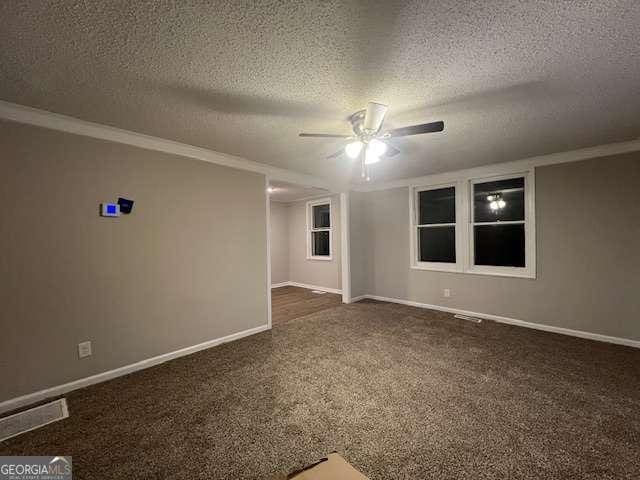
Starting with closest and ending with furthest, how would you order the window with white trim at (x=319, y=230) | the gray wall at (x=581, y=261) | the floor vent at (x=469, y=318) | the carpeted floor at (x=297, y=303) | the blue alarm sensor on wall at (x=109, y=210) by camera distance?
the blue alarm sensor on wall at (x=109, y=210) < the gray wall at (x=581, y=261) < the floor vent at (x=469, y=318) < the carpeted floor at (x=297, y=303) < the window with white trim at (x=319, y=230)

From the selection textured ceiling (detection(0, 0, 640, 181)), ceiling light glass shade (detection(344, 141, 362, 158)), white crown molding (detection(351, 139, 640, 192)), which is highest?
textured ceiling (detection(0, 0, 640, 181))

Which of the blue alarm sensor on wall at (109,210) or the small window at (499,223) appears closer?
the blue alarm sensor on wall at (109,210)

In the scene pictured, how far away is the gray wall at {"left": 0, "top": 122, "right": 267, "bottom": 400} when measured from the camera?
2.09 metres

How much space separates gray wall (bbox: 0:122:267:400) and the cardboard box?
2.27 m

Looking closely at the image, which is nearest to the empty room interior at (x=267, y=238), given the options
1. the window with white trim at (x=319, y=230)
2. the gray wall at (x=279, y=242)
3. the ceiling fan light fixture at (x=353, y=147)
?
the ceiling fan light fixture at (x=353, y=147)

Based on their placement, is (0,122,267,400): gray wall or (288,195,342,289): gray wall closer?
(0,122,267,400): gray wall

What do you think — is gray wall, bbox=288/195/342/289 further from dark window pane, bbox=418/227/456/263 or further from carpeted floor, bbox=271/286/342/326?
dark window pane, bbox=418/227/456/263

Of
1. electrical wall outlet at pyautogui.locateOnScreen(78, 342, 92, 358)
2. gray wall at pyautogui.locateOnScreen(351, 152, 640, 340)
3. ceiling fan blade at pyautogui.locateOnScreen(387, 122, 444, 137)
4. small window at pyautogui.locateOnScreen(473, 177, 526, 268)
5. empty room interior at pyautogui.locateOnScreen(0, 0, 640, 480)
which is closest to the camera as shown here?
empty room interior at pyautogui.locateOnScreen(0, 0, 640, 480)

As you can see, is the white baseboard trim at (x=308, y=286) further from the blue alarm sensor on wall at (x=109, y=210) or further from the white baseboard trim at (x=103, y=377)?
the blue alarm sensor on wall at (x=109, y=210)

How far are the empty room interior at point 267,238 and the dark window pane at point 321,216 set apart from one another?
8.03ft

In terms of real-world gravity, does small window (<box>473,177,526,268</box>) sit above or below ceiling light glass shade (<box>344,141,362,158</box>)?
below

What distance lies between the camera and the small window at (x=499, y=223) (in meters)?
3.82

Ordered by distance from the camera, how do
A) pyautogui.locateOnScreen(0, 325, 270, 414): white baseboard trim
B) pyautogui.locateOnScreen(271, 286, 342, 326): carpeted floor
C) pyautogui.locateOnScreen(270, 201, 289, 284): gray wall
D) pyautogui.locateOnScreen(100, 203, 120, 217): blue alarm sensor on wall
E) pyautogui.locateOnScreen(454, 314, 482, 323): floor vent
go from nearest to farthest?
pyautogui.locateOnScreen(0, 325, 270, 414): white baseboard trim < pyautogui.locateOnScreen(100, 203, 120, 217): blue alarm sensor on wall < pyautogui.locateOnScreen(454, 314, 482, 323): floor vent < pyautogui.locateOnScreen(271, 286, 342, 326): carpeted floor < pyautogui.locateOnScreen(270, 201, 289, 284): gray wall

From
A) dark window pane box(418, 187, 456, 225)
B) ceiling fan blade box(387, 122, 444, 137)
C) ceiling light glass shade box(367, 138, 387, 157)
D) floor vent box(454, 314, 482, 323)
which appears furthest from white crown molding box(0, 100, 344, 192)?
floor vent box(454, 314, 482, 323)
